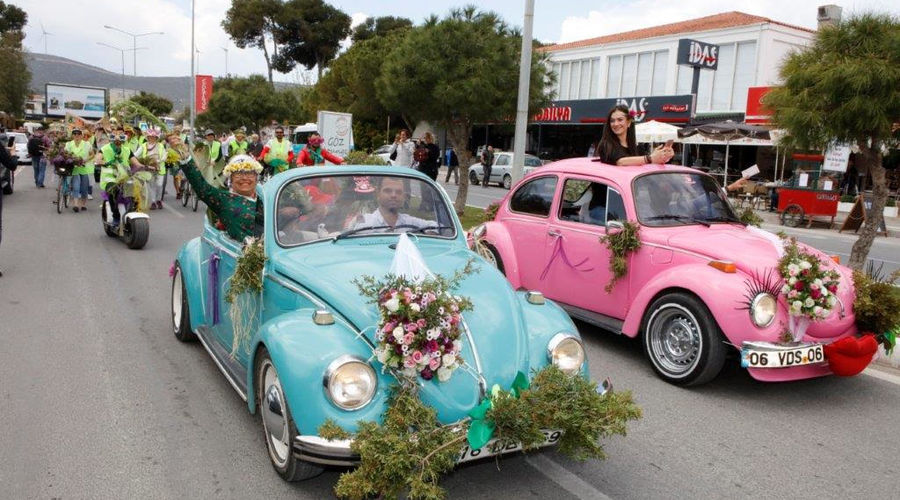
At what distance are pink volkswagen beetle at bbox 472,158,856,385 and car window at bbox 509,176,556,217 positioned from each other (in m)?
0.01

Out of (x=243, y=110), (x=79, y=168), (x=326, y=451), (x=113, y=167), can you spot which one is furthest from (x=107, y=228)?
(x=243, y=110)

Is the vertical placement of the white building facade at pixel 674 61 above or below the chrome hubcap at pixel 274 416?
above

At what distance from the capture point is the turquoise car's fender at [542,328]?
12.5 ft

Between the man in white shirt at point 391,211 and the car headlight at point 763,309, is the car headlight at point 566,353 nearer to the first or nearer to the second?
the man in white shirt at point 391,211

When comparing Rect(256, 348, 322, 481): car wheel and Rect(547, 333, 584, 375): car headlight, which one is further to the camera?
Rect(547, 333, 584, 375): car headlight

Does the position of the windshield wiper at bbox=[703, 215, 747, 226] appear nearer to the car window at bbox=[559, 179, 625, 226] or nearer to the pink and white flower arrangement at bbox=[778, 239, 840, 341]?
the car window at bbox=[559, 179, 625, 226]

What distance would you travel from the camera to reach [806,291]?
4.96 metres

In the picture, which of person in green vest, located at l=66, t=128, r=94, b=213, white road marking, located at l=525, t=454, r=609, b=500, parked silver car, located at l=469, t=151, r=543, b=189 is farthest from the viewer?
parked silver car, located at l=469, t=151, r=543, b=189

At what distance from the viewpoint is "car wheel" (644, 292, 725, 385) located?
5215 mm

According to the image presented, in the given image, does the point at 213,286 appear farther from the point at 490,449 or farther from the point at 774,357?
the point at 774,357

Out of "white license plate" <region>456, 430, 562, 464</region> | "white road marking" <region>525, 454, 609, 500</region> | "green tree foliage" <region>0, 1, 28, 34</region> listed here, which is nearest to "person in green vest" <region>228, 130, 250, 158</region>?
"white road marking" <region>525, 454, 609, 500</region>

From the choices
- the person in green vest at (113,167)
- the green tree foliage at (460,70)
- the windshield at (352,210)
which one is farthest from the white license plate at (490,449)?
the green tree foliage at (460,70)

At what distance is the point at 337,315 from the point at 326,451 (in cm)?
83

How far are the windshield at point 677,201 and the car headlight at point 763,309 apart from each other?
123 centimetres
